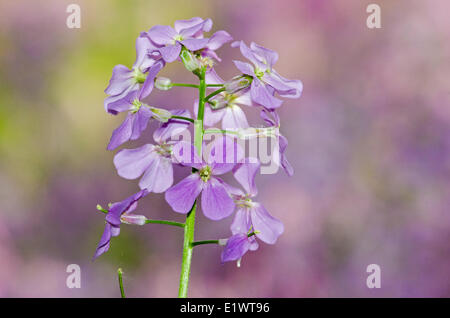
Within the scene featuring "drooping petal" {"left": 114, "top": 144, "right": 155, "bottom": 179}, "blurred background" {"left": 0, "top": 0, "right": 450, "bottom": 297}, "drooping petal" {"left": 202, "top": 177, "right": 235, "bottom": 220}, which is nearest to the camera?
"drooping petal" {"left": 202, "top": 177, "right": 235, "bottom": 220}

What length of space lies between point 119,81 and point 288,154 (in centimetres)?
110

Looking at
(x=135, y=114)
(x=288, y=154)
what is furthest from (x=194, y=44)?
(x=288, y=154)

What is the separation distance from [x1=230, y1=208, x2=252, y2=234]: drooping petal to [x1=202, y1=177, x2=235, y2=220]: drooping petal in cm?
8

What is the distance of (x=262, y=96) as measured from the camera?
27.2 inches

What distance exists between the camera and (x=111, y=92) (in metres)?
0.79

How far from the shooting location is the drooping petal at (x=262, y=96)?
0.68 metres

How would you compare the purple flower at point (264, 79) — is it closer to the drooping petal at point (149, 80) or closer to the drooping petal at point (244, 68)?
the drooping petal at point (244, 68)

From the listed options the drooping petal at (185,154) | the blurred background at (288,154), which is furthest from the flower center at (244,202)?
the blurred background at (288,154)

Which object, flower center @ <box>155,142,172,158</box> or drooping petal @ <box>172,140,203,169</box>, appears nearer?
drooping petal @ <box>172,140,203,169</box>

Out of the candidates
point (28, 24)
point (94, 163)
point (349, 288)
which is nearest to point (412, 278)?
point (349, 288)

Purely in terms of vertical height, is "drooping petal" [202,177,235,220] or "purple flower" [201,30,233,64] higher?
"purple flower" [201,30,233,64]

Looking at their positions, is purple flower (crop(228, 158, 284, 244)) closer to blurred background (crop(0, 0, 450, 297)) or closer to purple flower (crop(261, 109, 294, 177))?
purple flower (crop(261, 109, 294, 177))

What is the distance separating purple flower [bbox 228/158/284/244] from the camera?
0.72m

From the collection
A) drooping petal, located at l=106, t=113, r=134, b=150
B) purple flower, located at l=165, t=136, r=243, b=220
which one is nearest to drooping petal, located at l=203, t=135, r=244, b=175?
purple flower, located at l=165, t=136, r=243, b=220
